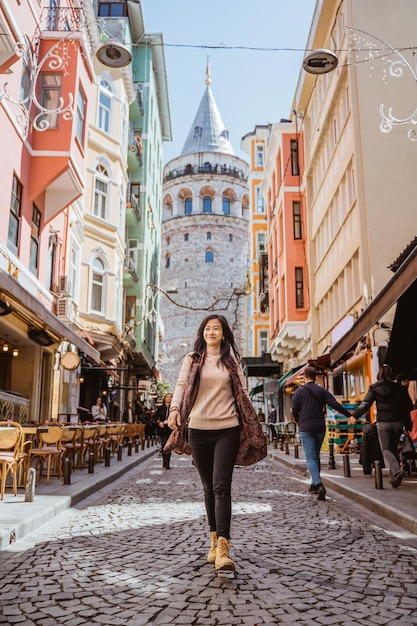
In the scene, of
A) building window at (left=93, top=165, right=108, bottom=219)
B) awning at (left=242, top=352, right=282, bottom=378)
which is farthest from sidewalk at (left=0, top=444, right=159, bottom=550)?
awning at (left=242, top=352, right=282, bottom=378)

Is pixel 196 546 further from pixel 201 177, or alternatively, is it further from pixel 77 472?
pixel 201 177

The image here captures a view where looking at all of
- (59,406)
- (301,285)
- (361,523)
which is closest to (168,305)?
(301,285)

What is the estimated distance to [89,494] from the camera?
30.1 feet

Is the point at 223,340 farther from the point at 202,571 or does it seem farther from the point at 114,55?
the point at 114,55

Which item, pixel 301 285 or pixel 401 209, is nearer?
pixel 401 209

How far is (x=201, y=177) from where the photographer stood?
7300 centimetres

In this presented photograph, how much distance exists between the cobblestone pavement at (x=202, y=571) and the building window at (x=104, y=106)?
70.8 ft

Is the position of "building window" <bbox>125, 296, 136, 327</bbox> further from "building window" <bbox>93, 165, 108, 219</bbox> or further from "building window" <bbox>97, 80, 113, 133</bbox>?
"building window" <bbox>97, 80, 113, 133</bbox>

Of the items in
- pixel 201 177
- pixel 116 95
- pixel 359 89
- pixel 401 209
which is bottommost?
pixel 401 209

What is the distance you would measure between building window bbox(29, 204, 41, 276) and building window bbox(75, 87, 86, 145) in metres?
2.65

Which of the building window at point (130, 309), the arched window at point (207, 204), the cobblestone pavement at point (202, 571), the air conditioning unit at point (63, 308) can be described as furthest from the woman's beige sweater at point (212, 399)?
the arched window at point (207, 204)

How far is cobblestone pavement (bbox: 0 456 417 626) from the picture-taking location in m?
3.55

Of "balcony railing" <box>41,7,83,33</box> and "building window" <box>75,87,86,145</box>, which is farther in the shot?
"building window" <box>75,87,86,145</box>

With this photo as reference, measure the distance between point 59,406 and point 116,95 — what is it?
1488cm
